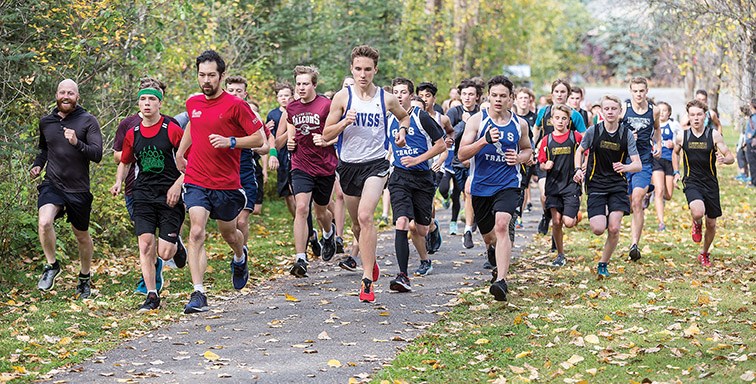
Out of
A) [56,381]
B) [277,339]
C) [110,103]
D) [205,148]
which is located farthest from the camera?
[110,103]

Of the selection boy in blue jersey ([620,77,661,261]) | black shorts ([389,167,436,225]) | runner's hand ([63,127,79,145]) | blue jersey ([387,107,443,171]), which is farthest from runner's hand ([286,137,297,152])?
boy in blue jersey ([620,77,661,261])

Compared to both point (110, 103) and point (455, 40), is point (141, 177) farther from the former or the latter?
point (455, 40)

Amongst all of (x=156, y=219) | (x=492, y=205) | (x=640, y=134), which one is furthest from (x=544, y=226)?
(x=156, y=219)

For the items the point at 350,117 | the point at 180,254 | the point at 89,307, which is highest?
the point at 350,117

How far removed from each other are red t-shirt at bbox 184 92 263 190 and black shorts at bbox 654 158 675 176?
8.25 meters

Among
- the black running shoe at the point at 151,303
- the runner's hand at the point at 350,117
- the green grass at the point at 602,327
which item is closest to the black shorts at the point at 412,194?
the green grass at the point at 602,327

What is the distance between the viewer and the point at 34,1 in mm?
12086

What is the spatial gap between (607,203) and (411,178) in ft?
7.87

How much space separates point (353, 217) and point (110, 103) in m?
4.91

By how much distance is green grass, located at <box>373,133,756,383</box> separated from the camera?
781cm

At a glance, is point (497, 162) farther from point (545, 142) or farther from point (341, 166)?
point (545, 142)

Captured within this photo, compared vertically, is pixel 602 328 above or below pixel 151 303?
below

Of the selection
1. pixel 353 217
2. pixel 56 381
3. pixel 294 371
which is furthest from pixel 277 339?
pixel 353 217

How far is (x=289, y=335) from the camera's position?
9.10 metres
